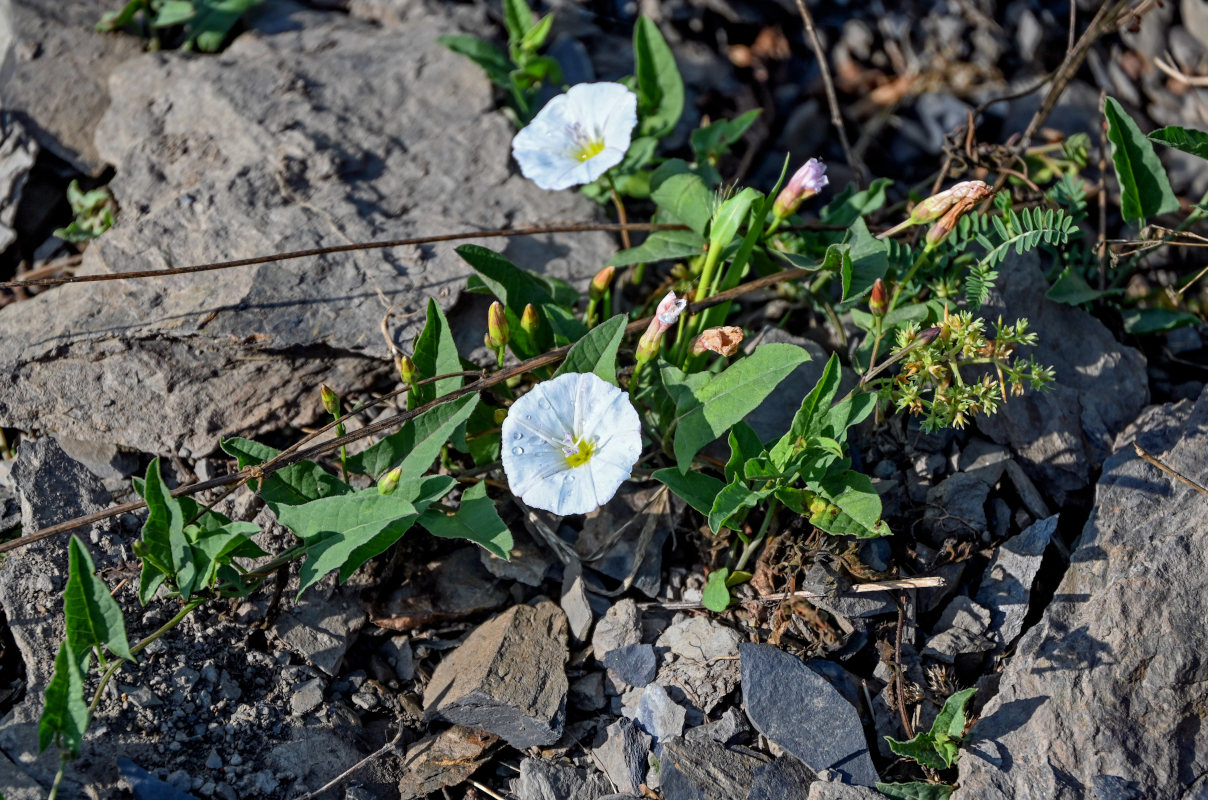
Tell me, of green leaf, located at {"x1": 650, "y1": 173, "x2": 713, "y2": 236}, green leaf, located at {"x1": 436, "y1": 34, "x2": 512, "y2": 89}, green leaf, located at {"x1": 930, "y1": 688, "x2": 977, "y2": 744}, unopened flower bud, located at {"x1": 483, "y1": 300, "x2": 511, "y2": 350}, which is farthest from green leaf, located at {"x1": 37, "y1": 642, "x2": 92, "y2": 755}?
green leaf, located at {"x1": 436, "y1": 34, "x2": 512, "y2": 89}

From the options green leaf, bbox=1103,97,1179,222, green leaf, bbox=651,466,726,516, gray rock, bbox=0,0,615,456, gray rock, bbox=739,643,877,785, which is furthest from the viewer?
green leaf, bbox=1103,97,1179,222

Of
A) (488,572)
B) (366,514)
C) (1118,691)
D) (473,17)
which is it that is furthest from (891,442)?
(473,17)

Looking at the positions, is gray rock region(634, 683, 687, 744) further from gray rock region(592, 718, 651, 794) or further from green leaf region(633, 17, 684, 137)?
green leaf region(633, 17, 684, 137)

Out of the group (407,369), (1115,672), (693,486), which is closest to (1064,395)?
(1115,672)

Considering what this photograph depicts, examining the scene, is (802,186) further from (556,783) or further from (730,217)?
(556,783)

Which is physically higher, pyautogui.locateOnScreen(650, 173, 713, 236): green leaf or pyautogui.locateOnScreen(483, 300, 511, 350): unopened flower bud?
pyautogui.locateOnScreen(650, 173, 713, 236): green leaf

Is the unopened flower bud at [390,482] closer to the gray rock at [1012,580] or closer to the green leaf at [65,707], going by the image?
the green leaf at [65,707]
